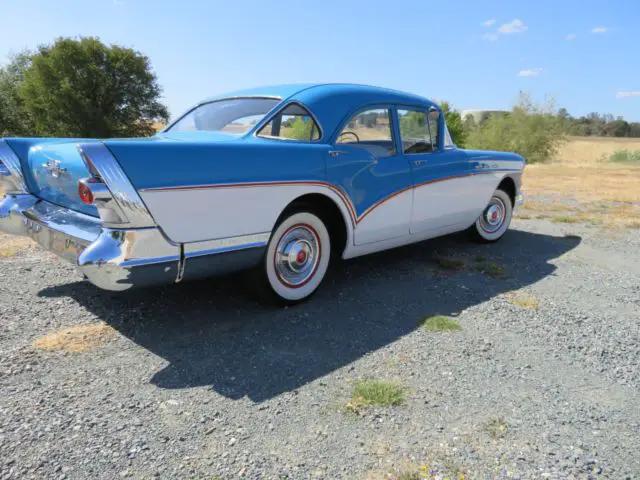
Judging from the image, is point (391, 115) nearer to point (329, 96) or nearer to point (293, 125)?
point (329, 96)

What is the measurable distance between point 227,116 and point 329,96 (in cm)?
87

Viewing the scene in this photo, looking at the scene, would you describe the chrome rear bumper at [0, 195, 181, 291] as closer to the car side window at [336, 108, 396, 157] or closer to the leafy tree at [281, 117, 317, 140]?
the leafy tree at [281, 117, 317, 140]

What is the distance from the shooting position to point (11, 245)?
531 cm

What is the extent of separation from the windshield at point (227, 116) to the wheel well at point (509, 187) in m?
3.50

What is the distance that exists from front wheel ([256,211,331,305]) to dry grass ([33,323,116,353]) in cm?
110

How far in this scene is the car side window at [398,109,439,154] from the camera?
4.53 meters

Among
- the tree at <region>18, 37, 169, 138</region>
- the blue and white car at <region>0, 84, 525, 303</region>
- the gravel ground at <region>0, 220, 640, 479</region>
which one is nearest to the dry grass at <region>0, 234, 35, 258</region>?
the gravel ground at <region>0, 220, 640, 479</region>

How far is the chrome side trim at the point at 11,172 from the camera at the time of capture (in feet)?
11.8

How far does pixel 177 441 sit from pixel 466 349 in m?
1.89

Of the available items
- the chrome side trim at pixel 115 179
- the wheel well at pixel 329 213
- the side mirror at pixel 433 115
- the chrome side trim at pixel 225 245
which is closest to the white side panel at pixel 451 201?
the side mirror at pixel 433 115

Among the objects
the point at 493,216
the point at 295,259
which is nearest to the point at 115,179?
the point at 295,259

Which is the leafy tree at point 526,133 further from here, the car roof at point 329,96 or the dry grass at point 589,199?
the car roof at point 329,96

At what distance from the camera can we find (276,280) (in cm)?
362

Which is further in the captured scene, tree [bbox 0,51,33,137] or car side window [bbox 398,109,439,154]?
tree [bbox 0,51,33,137]
